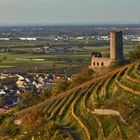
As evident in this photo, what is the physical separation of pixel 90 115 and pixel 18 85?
84.0 meters

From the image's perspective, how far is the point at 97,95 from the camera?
135 feet

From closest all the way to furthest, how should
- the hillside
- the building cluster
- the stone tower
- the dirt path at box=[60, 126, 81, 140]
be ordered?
the hillside
the dirt path at box=[60, 126, 81, 140]
the stone tower
the building cluster

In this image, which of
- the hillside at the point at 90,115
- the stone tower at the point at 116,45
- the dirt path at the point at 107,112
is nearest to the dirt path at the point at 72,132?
the hillside at the point at 90,115

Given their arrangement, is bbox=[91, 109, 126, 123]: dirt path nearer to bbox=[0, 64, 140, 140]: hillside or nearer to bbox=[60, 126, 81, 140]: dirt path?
bbox=[0, 64, 140, 140]: hillside

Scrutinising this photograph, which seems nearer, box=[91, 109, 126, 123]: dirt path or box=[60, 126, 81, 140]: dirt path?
box=[60, 126, 81, 140]: dirt path

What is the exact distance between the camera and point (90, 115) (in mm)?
36906

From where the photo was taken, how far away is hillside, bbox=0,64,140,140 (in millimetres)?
33156

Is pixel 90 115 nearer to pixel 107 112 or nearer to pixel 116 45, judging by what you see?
pixel 107 112

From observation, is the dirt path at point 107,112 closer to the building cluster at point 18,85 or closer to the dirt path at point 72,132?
the dirt path at point 72,132

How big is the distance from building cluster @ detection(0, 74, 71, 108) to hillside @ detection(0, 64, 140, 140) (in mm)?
48517

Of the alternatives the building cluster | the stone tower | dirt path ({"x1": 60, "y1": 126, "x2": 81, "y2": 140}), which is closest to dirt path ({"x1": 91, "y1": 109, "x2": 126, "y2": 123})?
dirt path ({"x1": 60, "y1": 126, "x2": 81, "y2": 140})

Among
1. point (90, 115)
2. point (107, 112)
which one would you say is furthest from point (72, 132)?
point (107, 112)

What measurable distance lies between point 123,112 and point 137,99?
2.85 meters

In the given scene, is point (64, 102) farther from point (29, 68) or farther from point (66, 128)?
point (29, 68)
